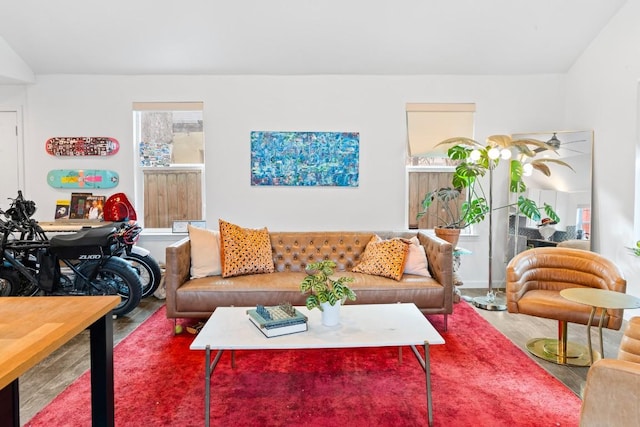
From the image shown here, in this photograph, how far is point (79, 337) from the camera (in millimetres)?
3270

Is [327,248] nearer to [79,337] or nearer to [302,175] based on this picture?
[302,175]

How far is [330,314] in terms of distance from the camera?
2.39 meters

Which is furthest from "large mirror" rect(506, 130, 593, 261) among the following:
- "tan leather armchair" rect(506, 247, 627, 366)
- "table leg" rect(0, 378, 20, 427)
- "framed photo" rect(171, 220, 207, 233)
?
"table leg" rect(0, 378, 20, 427)

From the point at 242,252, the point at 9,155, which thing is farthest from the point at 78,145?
the point at 242,252

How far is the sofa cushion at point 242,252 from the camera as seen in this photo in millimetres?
3555

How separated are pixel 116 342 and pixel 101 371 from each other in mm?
1945

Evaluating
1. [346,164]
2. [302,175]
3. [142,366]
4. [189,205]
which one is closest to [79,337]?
[142,366]

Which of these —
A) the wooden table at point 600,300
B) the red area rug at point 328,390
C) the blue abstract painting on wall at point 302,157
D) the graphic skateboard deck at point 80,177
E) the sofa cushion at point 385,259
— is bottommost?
the red area rug at point 328,390

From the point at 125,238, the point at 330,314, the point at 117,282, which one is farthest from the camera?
the point at 125,238

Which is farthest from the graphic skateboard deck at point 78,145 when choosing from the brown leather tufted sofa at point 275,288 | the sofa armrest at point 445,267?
the sofa armrest at point 445,267

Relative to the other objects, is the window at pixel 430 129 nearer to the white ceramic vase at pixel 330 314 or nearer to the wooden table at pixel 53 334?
the white ceramic vase at pixel 330 314

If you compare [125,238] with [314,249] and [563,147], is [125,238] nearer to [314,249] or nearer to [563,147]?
[314,249]

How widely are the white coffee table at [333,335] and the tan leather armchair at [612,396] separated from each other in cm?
82

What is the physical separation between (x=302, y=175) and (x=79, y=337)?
104 inches
